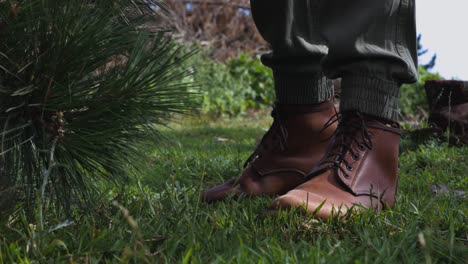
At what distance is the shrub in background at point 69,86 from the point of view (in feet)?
3.97

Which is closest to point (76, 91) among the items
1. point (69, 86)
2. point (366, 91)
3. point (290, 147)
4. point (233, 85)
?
point (69, 86)

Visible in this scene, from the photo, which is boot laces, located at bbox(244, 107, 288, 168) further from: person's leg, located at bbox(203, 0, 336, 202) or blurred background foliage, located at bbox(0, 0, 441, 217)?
blurred background foliage, located at bbox(0, 0, 441, 217)

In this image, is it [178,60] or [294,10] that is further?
[294,10]

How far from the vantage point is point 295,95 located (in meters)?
1.98

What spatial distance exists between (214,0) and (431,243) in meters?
9.92

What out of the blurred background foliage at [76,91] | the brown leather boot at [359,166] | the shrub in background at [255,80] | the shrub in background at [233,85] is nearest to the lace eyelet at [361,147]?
the brown leather boot at [359,166]

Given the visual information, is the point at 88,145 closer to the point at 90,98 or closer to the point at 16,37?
the point at 90,98

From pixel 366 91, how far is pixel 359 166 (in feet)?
0.71

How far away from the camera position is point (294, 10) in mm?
1993

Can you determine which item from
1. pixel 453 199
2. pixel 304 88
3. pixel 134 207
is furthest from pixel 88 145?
pixel 453 199

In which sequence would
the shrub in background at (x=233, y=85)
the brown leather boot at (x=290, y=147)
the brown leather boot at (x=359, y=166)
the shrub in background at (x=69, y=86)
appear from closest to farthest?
the shrub in background at (x=69, y=86) < the brown leather boot at (x=359, y=166) < the brown leather boot at (x=290, y=147) < the shrub in background at (x=233, y=85)

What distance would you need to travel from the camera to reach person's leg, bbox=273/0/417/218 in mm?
1611

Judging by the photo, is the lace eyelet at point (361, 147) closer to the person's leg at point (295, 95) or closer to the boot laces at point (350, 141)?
the boot laces at point (350, 141)

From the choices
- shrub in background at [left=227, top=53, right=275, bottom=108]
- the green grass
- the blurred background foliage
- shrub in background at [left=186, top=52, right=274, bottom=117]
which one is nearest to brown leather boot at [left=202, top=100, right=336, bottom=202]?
the green grass
